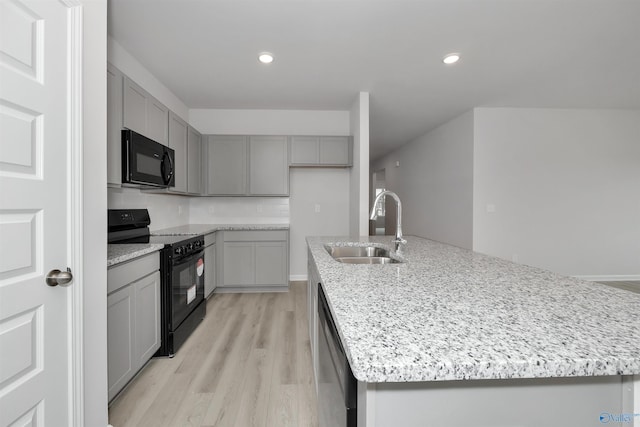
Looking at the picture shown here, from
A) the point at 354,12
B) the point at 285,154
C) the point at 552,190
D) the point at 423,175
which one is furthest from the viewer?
the point at 423,175

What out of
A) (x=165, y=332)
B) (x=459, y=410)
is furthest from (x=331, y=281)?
(x=165, y=332)

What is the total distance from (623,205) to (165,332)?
20.5 feet

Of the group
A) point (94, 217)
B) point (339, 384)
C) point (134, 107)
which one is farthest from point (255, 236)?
point (339, 384)

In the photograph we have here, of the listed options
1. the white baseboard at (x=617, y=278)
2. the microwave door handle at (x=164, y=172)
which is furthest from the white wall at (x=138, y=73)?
the white baseboard at (x=617, y=278)

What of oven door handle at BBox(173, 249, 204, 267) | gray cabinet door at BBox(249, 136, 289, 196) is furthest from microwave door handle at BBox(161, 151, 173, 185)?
gray cabinet door at BBox(249, 136, 289, 196)

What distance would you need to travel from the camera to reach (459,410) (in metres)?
0.58

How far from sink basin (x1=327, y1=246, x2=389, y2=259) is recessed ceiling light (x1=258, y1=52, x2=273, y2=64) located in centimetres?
188

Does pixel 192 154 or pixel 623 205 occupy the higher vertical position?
pixel 192 154

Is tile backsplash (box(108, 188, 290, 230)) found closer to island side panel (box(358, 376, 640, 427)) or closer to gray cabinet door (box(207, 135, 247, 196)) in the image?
gray cabinet door (box(207, 135, 247, 196))

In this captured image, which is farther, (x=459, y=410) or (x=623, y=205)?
(x=623, y=205)

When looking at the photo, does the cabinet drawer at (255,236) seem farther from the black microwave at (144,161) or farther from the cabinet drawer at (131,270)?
the cabinet drawer at (131,270)

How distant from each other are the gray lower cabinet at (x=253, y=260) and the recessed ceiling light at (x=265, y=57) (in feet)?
6.55

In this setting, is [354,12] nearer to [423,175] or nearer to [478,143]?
[478,143]

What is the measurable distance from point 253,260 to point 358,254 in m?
2.13
